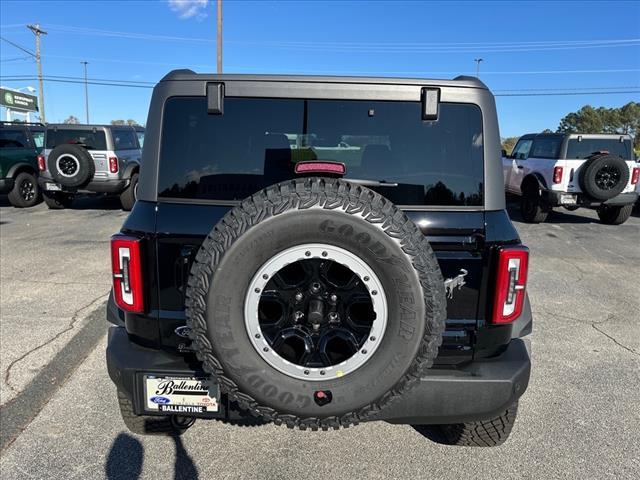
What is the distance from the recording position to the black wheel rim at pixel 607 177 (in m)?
8.71

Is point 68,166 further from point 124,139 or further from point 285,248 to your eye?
point 285,248

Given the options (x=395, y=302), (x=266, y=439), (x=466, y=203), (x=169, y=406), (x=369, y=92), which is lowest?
(x=266, y=439)

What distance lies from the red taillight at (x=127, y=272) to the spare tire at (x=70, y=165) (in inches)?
342

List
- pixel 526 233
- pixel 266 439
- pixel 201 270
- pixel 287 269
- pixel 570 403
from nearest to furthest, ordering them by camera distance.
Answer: pixel 201 270 < pixel 287 269 < pixel 266 439 < pixel 570 403 < pixel 526 233

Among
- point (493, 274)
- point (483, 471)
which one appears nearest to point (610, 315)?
point (483, 471)

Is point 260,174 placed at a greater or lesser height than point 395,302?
greater

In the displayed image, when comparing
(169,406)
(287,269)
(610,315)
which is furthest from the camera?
(610,315)

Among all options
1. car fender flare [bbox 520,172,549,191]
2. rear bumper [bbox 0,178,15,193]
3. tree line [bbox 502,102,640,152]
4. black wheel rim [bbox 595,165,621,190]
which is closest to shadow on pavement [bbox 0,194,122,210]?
rear bumper [bbox 0,178,15,193]

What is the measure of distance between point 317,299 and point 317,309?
0.14 ft

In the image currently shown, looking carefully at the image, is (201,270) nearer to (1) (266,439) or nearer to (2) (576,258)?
(1) (266,439)

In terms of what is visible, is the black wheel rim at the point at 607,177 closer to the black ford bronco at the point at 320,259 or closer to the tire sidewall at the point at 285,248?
the black ford bronco at the point at 320,259

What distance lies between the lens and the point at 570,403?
9.72ft

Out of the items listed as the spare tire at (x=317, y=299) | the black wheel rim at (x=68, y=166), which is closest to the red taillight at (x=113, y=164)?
the black wheel rim at (x=68, y=166)

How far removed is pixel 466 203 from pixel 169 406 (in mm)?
1609
